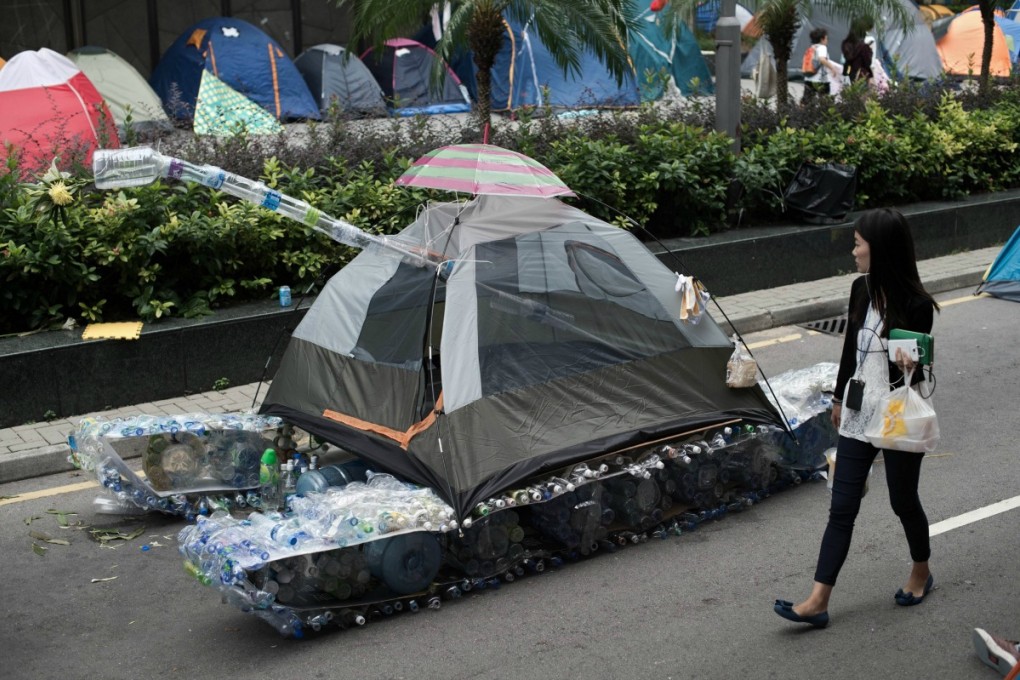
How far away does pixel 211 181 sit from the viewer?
602cm

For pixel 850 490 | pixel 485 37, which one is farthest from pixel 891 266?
pixel 485 37

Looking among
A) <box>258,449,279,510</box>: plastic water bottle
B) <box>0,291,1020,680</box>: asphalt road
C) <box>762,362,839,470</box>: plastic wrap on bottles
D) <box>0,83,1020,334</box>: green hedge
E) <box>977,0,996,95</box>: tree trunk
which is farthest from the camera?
<box>977,0,996,95</box>: tree trunk

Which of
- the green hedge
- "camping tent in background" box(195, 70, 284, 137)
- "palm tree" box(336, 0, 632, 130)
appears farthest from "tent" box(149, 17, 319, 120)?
"palm tree" box(336, 0, 632, 130)

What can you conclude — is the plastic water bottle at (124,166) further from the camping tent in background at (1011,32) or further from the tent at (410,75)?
the camping tent in background at (1011,32)

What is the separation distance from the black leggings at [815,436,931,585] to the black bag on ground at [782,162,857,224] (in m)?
7.04

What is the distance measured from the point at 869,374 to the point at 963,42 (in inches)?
884

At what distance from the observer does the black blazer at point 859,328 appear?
4805mm

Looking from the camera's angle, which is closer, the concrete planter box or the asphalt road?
the asphalt road

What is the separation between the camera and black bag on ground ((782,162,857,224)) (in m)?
11.6

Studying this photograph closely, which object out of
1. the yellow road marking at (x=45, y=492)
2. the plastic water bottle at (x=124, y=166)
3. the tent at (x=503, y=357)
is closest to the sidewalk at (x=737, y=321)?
the yellow road marking at (x=45, y=492)

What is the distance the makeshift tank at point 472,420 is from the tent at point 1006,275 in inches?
219

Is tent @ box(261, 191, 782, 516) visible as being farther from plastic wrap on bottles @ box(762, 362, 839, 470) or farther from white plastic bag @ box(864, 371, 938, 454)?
white plastic bag @ box(864, 371, 938, 454)

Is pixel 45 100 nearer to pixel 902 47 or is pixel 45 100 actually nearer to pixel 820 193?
pixel 820 193

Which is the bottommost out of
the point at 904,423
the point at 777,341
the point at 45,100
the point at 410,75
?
the point at 777,341
